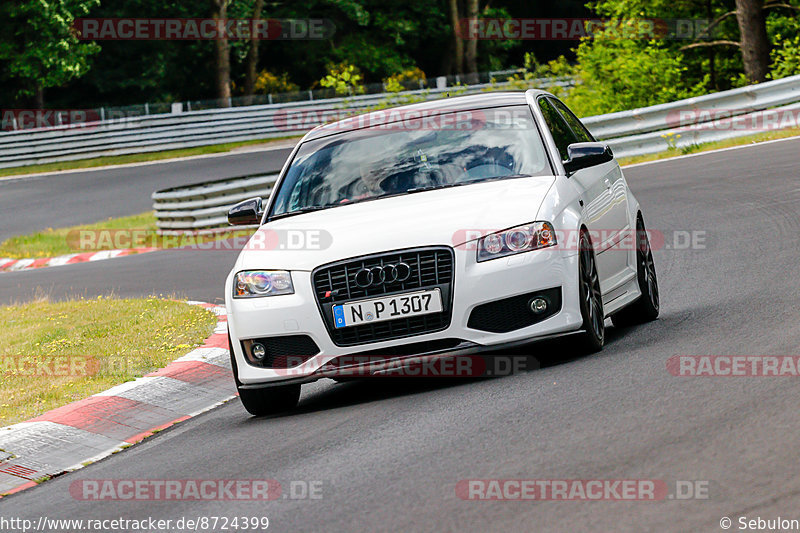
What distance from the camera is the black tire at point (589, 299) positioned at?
23.9ft

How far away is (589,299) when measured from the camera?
24.2ft

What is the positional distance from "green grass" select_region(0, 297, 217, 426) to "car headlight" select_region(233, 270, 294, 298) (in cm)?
194

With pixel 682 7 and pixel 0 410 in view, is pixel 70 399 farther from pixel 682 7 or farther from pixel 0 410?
pixel 682 7

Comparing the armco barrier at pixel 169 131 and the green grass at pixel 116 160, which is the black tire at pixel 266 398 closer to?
the armco barrier at pixel 169 131

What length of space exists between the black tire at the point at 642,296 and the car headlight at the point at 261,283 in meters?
2.57

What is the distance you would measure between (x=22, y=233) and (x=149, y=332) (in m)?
14.8

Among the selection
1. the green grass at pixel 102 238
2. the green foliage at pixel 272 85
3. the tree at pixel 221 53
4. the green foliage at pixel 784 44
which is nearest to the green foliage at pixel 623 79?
the green foliage at pixel 784 44

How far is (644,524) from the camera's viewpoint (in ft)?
14.2

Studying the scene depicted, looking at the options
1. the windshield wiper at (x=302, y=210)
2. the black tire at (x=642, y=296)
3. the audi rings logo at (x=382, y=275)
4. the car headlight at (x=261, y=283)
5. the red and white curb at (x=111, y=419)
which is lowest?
the red and white curb at (x=111, y=419)

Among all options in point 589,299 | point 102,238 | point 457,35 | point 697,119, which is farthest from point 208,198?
point 457,35

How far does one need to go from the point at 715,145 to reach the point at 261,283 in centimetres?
1311

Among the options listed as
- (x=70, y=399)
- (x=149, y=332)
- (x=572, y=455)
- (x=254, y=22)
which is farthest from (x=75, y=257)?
(x=254, y=22)

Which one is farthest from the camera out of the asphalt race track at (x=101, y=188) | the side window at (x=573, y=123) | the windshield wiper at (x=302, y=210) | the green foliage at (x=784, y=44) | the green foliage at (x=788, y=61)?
the asphalt race track at (x=101, y=188)

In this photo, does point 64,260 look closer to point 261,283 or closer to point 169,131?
point 261,283
